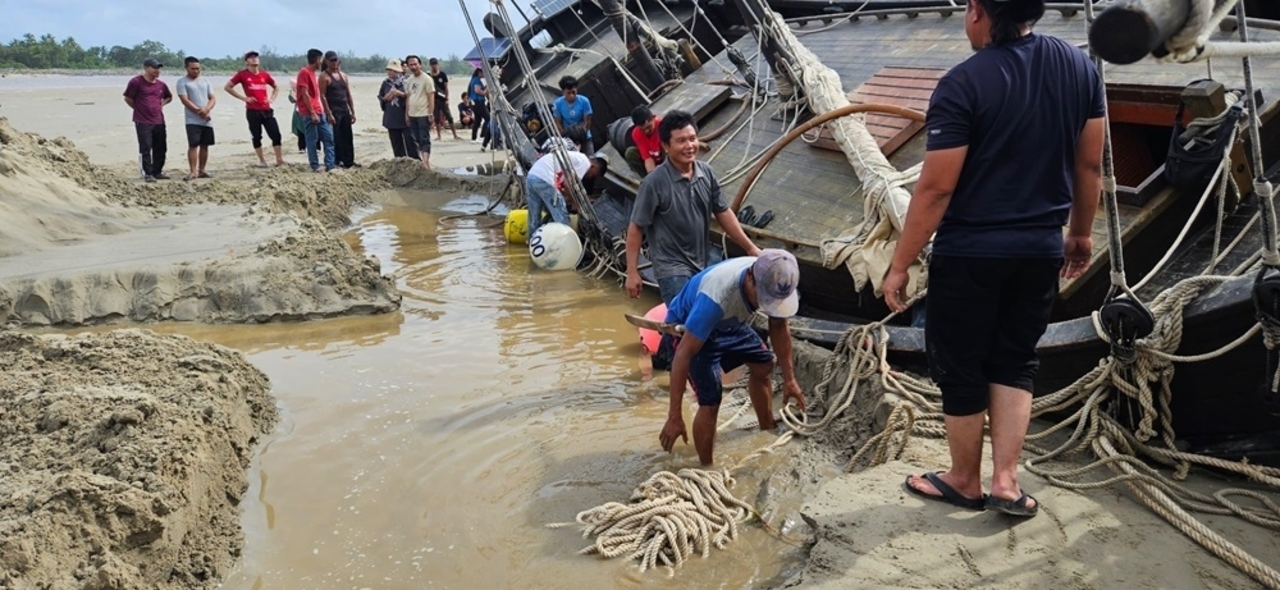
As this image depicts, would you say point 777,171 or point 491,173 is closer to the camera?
point 777,171

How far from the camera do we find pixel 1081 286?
391 centimetres

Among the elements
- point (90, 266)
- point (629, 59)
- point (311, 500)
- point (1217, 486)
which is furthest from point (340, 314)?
point (1217, 486)

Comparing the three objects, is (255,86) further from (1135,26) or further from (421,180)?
(1135,26)

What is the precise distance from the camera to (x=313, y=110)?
11.4m

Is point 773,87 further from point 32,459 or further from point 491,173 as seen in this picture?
point 491,173

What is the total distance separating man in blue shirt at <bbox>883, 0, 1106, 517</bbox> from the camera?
2686 mm

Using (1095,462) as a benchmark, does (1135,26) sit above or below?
above

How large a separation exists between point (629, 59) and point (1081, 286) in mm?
6530

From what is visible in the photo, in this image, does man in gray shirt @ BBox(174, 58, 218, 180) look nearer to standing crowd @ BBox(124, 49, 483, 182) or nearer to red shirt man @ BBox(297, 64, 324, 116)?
standing crowd @ BBox(124, 49, 483, 182)

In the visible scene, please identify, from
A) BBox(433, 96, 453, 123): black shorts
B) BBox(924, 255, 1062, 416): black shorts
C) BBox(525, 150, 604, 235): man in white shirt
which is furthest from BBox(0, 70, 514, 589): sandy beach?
BBox(433, 96, 453, 123): black shorts

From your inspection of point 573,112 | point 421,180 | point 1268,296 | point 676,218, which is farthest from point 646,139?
point 421,180

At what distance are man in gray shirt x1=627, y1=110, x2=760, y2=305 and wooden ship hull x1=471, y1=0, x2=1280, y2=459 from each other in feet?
1.99

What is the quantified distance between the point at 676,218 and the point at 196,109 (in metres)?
8.02

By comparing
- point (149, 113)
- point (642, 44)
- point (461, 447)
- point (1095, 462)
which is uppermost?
point (642, 44)
